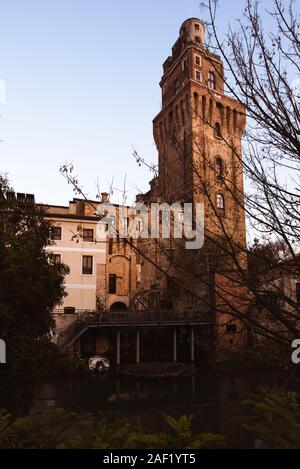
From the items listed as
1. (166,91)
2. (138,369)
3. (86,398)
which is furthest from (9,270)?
(166,91)

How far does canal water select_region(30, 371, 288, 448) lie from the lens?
585 inches

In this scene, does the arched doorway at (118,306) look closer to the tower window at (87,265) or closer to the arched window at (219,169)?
the tower window at (87,265)

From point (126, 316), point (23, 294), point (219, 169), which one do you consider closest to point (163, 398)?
point (126, 316)

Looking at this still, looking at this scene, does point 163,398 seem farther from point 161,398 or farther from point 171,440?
point 171,440

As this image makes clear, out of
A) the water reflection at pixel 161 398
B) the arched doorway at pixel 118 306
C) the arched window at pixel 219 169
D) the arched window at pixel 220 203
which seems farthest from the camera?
the arched doorway at pixel 118 306

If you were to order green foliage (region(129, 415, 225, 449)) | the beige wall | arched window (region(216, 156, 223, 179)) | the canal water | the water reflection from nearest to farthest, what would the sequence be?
green foliage (region(129, 415, 225, 449)) < arched window (region(216, 156, 223, 179)) < the canal water < the water reflection < the beige wall

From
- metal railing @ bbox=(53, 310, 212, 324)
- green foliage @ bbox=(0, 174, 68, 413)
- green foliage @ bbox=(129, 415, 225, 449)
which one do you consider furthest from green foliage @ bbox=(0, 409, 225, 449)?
metal railing @ bbox=(53, 310, 212, 324)

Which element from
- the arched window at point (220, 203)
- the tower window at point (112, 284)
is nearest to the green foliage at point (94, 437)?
the arched window at point (220, 203)

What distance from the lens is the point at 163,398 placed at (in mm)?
20109

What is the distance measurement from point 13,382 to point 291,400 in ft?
26.3

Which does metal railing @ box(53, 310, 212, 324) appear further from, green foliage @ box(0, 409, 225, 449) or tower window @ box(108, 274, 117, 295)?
green foliage @ box(0, 409, 225, 449)

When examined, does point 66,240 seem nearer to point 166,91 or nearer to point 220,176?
point 166,91

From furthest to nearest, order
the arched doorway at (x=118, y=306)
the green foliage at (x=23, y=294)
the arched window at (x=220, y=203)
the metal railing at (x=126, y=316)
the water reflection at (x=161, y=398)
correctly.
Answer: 1. the arched doorway at (x=118, y=306)
2. the metal railing at (x=126, y=316)
3. the water reflection at (x=161, y=398)
4. the green foliage at (x=23, y=294)
5. the arched window at (x=220, y=203)

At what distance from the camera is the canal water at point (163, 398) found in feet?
48.8
